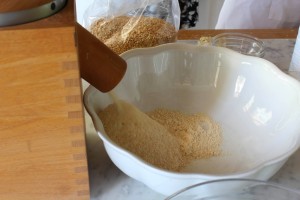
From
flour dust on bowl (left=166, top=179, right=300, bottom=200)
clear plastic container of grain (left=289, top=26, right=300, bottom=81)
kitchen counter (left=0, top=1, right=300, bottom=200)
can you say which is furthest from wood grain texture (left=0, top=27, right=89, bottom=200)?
clear plastic container of grain (left=289, top=26, right=300, bottom=81)

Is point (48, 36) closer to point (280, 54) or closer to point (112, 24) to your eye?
point (112, 24)

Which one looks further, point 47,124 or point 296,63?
point 296,63

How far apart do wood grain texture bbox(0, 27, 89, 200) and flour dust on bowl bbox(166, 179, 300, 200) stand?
119 millimetres

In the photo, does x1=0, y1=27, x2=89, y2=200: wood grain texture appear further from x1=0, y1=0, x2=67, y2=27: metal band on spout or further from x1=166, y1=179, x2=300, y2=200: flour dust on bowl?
x1=166, y1=179, x2=300, y2=200: flour dust on bowl

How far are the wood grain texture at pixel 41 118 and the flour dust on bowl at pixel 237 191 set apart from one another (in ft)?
0.39

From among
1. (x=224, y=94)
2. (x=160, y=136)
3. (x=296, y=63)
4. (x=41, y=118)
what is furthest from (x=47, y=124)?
(x=296, y=63)

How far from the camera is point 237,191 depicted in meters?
0.41

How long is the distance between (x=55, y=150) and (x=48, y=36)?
4.9 inches

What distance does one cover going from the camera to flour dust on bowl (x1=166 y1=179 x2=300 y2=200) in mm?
394

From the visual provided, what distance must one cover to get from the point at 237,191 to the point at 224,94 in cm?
22

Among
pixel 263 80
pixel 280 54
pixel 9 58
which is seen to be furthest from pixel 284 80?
pixel 9 58

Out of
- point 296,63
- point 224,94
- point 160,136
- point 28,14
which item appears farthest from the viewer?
point 296,63

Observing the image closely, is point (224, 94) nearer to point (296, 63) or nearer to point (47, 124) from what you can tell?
point (296, 63)

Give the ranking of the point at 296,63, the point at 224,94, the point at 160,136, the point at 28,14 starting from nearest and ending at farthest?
the point at 28,14
the point at 160,136
the point at 224,94
the point at 296,63
